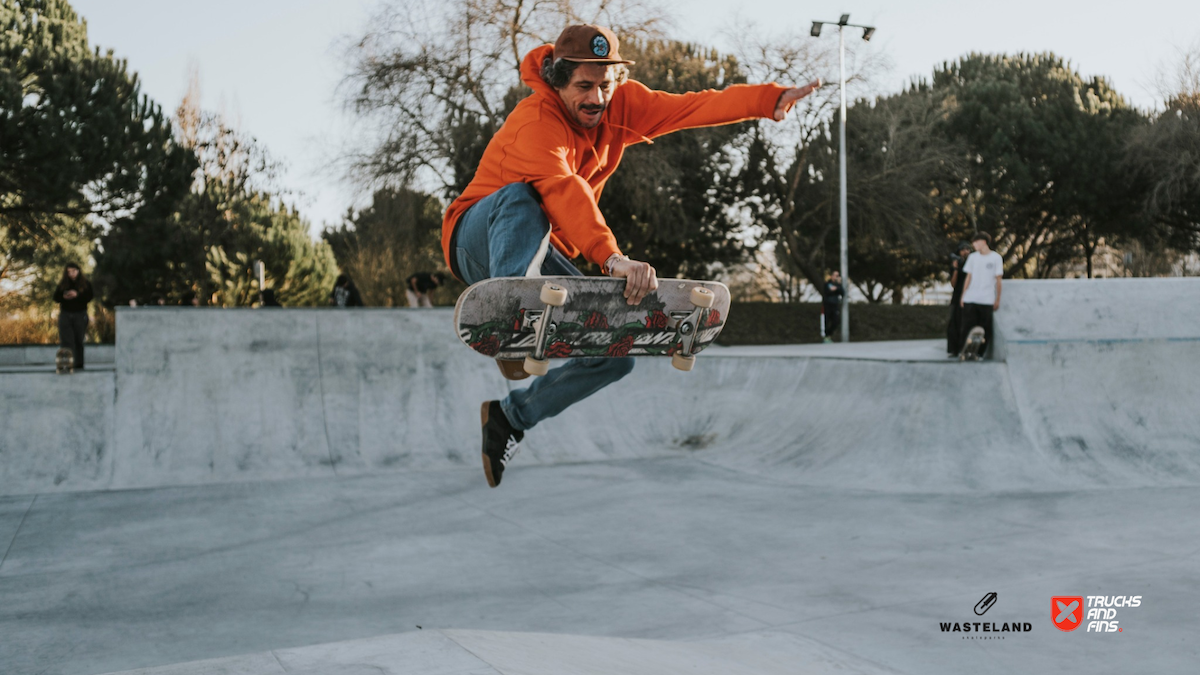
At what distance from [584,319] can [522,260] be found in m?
0.32

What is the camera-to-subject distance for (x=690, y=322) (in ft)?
11.2

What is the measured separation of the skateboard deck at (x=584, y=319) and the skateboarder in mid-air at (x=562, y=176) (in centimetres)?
11

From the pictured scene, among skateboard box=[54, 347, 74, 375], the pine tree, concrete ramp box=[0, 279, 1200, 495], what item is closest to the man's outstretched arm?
concrete ramp box=[0, 279, 1200, 495]

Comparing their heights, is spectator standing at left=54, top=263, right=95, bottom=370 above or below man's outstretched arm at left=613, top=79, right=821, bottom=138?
below

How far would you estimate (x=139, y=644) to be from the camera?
14.6 ft

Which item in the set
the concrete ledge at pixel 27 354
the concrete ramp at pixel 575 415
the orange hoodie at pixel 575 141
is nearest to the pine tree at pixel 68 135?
the concrete ledge at pixel 27 354

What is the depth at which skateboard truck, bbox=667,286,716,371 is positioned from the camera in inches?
131

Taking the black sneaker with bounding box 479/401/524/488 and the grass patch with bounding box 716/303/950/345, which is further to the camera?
the grass patch with bounding box 716/303/950/345

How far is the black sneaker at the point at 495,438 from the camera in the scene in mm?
3852

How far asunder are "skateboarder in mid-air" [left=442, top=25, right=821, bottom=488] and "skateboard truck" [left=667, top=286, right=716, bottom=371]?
242 mm

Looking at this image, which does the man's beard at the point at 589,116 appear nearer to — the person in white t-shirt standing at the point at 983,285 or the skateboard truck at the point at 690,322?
the skateboard truck at the point at 690,322

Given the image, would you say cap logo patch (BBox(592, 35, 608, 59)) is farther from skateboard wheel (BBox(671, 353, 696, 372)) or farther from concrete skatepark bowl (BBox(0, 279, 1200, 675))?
concrete skatepark bowl (BBox(0, 279, 1200, 675))

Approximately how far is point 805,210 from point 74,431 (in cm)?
2134

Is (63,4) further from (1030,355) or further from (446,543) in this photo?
(1030,355)
